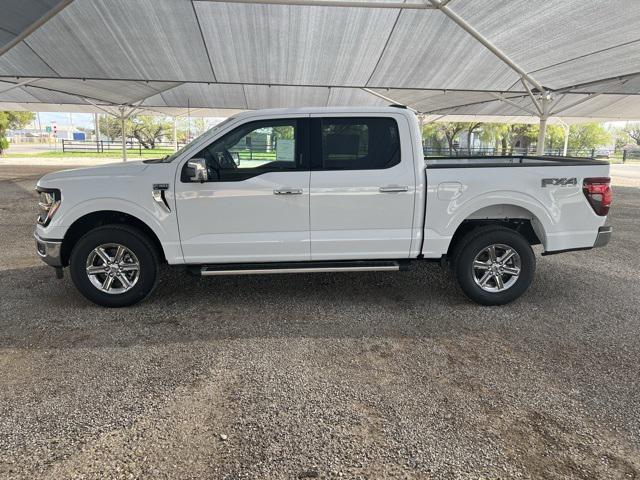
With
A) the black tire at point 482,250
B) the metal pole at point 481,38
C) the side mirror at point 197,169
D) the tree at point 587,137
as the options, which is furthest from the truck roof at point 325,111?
the tree at point 587,137

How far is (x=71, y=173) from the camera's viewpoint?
4.74 m

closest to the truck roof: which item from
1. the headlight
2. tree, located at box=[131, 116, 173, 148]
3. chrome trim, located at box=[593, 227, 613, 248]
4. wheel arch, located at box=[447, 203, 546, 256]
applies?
wheel arch, located at box=[447, 203, 546, 256]

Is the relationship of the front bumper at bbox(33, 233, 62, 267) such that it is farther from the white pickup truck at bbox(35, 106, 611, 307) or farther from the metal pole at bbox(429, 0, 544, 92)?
the metal pole at bbox(429, 0, 544, 92)

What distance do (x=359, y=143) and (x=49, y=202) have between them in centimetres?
322

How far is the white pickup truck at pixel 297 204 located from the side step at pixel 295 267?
2 centimetres

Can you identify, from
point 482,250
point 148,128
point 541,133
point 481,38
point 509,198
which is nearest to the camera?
point 509,198

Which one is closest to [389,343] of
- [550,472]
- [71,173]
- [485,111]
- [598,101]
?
[550,472]

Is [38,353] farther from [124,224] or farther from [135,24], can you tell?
[135,24]

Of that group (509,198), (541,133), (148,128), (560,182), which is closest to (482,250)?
(509,198)

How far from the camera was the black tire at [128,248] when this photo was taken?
4.68 meters

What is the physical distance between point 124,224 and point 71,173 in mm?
732

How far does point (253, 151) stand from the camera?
4715 mm

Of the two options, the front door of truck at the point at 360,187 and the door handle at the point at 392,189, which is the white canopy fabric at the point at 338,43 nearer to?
the front door of truck at the point at 360,187

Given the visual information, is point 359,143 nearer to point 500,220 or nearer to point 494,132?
point 500,220
